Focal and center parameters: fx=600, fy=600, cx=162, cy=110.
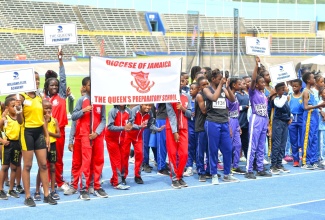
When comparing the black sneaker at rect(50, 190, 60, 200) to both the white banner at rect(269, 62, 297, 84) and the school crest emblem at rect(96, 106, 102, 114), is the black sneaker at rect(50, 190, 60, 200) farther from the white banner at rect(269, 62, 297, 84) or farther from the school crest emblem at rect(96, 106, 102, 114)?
the white banner at rect(269, 62, 297, 84)

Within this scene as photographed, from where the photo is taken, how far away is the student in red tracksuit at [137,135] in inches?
382

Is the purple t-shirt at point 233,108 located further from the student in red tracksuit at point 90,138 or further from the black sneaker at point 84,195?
the black sneaker at point 84,195

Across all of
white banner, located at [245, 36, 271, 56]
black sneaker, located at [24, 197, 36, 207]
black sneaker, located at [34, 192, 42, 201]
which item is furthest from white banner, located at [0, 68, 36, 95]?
white banner, located at [245, 36, 271, 56]

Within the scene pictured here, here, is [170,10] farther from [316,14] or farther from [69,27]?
[69,27]

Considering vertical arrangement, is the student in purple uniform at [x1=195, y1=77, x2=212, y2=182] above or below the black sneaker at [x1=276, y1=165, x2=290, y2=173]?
above

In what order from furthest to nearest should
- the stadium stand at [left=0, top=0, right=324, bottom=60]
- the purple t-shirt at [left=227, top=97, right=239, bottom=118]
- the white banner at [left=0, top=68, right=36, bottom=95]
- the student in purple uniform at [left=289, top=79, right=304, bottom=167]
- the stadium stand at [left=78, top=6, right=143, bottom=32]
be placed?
the stadium stand at [left=78, top=6, right=143, bottom=32], the stadium stand at [left=0, top=0, right=324, bottom=60], the student in purple uniform at [left=289, top=79, right=304, bottom=167], the purple t-shirt at [left=227, top=97, right=239, bottom=118], the white banner at [left=0, top=68, right=36, bottom=95]

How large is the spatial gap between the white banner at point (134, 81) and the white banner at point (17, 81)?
108cm

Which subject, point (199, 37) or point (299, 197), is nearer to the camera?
point (299, 197)

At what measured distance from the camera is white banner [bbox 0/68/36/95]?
8.05m

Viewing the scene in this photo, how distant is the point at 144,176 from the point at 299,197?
2.96 m

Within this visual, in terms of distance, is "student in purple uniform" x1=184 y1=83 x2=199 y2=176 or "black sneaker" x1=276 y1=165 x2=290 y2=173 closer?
"student in purple uniform" x1=184 y1=83 x2=199 y2=176

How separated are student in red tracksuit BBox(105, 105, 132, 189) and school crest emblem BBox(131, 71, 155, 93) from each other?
431 millimetres

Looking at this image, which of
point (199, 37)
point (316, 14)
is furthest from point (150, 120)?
point (316, 14)

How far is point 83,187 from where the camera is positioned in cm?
901
